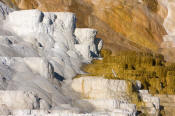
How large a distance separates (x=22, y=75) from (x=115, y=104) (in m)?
3.32

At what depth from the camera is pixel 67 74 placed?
73.3 ft

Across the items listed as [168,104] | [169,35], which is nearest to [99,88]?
[168,104]

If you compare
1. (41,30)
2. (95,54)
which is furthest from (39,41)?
(95,54)

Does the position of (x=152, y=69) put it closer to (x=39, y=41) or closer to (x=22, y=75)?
(x=39, y=41)

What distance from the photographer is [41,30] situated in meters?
25.5

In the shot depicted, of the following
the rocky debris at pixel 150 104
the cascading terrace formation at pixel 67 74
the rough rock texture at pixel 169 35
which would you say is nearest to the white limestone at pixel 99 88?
the cascading terrace formation at pixel 67 74

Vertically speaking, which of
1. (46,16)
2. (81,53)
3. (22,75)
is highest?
(46,16)

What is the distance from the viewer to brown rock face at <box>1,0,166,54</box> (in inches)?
1967

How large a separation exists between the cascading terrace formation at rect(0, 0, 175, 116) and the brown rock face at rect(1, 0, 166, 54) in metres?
20.9

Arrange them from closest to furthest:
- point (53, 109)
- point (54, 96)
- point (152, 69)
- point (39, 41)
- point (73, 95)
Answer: point (53, 109) < point (54, 96) < point (73, 95) < point (39, 41) < point (152, 69)

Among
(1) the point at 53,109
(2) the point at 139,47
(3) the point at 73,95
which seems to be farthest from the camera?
(2) the point at 139,47

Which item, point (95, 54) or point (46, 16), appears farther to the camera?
point (95, 54)

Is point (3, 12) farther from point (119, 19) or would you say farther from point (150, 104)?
point (119, 19)

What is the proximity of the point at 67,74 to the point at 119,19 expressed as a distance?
31805 millimetres
